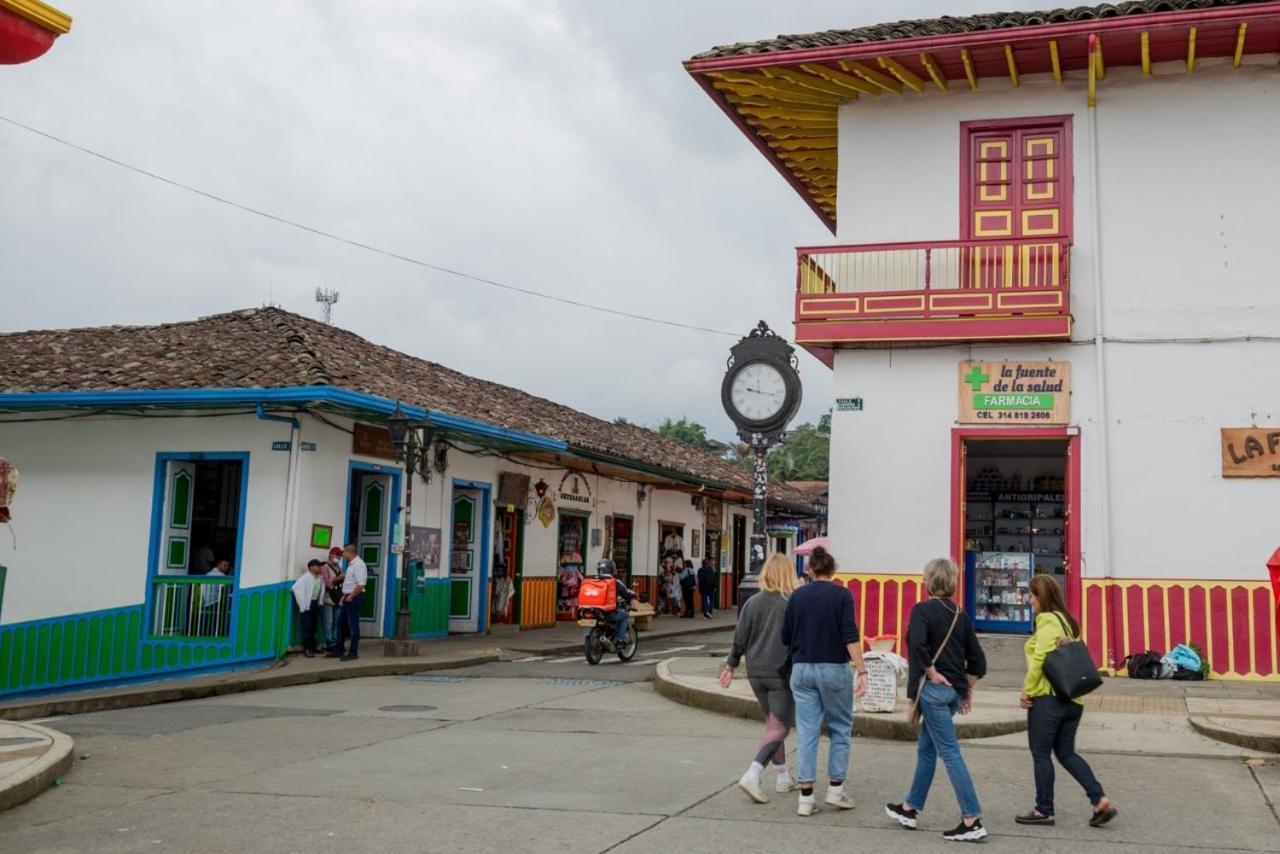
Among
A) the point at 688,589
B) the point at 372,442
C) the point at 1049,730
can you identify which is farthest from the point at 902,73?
the point at 688,589

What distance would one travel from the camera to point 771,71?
1484cm

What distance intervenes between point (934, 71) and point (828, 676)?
373 inches

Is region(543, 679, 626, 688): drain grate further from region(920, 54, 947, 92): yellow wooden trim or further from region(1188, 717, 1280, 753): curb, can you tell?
region(920, 54, 947, 92): yellow wooden trim

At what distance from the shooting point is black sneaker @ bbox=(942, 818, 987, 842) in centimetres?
655

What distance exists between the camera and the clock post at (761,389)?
1380 centimetres

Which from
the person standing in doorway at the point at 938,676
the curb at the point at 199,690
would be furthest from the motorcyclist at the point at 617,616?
the person standing in doorway at the point at 938,676

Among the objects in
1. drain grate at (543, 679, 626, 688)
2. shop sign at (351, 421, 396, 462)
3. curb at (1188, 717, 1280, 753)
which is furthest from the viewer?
shop sign at (351, 421, 396, 462)

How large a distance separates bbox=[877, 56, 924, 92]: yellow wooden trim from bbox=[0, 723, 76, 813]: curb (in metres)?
11.2

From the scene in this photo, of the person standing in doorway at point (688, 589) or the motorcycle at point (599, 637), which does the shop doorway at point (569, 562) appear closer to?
the person standing in doorway at point (688, 589)

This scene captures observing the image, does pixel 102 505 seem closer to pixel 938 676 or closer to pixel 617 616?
pixel 617 616

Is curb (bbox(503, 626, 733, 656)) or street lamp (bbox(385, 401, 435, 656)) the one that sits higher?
street lamp (bbox(385, 401, 435, 656))

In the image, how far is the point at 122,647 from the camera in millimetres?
16844

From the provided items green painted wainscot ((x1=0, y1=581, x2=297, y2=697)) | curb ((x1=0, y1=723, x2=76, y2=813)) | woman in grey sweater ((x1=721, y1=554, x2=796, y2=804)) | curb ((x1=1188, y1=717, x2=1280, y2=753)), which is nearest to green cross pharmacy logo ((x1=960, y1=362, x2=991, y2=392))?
curb ((x1=1188, y1=717, x2=1280, y2=753))

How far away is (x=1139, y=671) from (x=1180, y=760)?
4.35 meters
